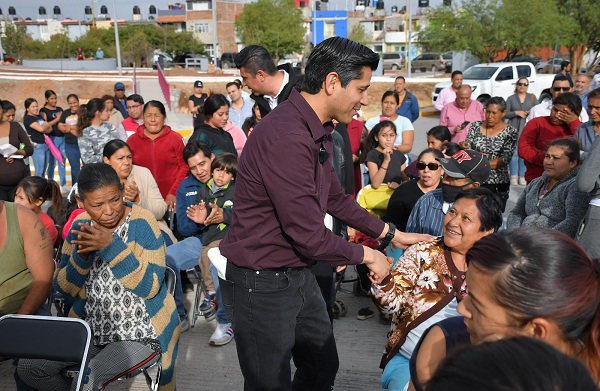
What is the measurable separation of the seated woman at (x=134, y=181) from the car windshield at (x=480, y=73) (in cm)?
1730

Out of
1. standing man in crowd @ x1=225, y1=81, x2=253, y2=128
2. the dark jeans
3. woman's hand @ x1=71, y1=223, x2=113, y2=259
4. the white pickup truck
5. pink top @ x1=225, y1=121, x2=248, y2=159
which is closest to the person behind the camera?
the dark jeans

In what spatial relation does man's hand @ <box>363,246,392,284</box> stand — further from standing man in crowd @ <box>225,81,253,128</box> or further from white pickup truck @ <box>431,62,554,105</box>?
white pickup truck @ <box>431,62,554,105</box>

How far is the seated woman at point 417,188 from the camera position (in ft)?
15.9

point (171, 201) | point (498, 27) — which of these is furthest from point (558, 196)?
point (498, 27)

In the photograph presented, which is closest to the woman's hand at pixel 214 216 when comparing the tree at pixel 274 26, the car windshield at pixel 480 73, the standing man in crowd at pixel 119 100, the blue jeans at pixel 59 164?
the blue jeans at pixel 59 164

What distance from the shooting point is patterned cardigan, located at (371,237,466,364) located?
3.01 metres

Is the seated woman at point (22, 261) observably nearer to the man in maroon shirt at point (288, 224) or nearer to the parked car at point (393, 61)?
the man in maroon shirt at point (288, 224)

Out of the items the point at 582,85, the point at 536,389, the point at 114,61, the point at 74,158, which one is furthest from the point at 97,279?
the point at 114,61

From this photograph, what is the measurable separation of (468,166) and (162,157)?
3337 mm

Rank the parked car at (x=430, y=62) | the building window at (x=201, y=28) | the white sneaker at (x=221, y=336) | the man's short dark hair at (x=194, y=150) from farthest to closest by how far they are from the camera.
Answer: the building window at (x=201, y=28) < the parked car at (x=430, y=62) < the man's short dark hair at (x=194, y=150) < the white sneaker at (x=221, y=336)

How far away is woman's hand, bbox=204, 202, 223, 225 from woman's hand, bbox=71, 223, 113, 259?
1.76 metres

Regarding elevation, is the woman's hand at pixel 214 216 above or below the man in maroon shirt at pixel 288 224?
below

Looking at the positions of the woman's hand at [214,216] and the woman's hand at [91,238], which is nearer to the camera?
the woman's hand at [91,238]

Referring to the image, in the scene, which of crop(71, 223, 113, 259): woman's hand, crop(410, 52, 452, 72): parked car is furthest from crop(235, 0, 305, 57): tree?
crop(71, 223, 113, 259): woman's hand
